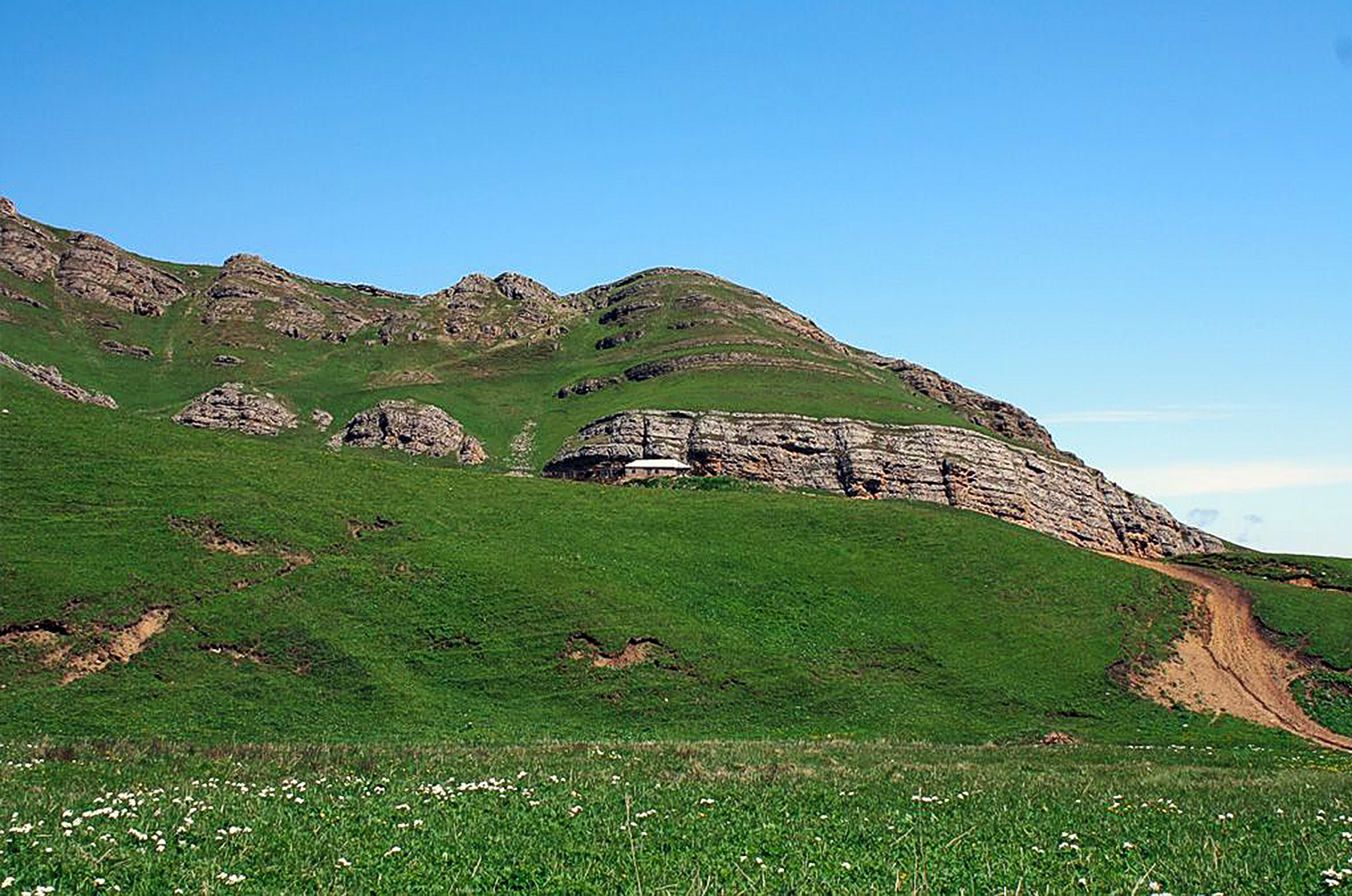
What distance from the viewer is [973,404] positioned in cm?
15325

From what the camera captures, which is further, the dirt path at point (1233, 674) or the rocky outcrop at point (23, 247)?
the rocky outcrop at point (23, 247)

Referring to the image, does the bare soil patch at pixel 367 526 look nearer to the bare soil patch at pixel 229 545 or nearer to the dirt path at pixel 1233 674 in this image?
the bare soil patch at pixel 229 545

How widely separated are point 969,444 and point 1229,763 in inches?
2842

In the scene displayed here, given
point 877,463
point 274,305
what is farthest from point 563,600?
point 274,305

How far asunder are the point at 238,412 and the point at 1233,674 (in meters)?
118

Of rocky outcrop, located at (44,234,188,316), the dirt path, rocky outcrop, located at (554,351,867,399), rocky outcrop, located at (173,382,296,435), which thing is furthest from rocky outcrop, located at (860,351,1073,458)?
rocky outcrop, located at (44,234,188,316)

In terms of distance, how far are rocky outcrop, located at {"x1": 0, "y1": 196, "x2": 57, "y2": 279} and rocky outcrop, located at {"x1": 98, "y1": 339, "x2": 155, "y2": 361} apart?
2350 centimetres

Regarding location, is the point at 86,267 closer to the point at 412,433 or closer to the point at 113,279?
the point at 113,279

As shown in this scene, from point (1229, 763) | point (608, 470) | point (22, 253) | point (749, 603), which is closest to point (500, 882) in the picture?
point (1229, 763)

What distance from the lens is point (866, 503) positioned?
7538 cm

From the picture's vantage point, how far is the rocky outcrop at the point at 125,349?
14938cm

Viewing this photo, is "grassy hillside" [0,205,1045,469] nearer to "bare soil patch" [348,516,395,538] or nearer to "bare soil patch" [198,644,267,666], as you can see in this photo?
"bare soil patch" [348,516,395,538]

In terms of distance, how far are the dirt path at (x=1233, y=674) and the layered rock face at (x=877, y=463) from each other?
37.2 m

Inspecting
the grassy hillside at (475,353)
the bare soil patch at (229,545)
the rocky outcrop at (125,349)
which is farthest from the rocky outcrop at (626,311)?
the bare soil patch at (229,545)
